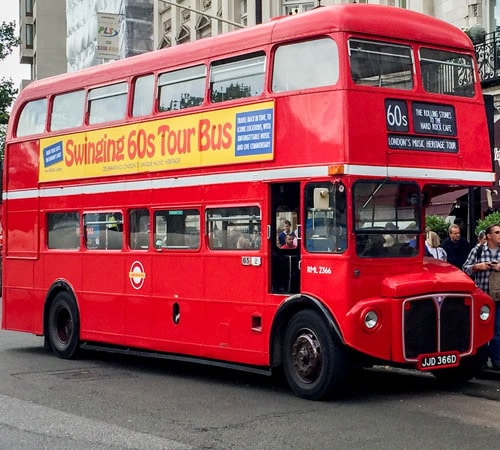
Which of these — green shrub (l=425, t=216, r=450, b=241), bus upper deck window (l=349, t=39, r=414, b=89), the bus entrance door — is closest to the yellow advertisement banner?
the bus entrance door

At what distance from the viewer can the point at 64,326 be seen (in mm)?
15641

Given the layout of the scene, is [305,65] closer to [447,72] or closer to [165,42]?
[447,72]

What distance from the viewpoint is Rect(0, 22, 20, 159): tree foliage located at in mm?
51625

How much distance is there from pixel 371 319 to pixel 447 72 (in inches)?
124

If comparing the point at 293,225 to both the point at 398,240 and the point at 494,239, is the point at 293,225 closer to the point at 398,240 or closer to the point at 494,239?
the point at 398,240

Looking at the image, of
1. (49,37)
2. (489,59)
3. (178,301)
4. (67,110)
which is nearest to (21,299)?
(67,110)

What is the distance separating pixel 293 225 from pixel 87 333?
455 cm

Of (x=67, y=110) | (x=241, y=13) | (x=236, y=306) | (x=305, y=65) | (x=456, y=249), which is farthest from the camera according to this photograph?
(x=241, y=13)

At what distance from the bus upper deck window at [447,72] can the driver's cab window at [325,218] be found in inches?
68.2

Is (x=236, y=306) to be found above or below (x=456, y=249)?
below

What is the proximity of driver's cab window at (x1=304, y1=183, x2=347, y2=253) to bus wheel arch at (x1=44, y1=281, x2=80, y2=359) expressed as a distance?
5216mm

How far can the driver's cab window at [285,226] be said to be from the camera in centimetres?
1164

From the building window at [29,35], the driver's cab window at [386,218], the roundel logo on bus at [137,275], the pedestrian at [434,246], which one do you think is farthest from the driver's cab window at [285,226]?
the building window at [29,35]

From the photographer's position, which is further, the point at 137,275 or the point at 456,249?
the point at 456,249
